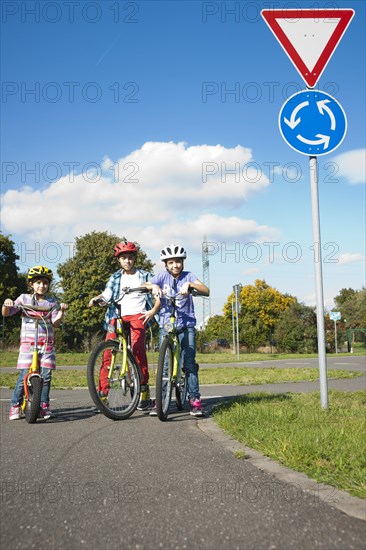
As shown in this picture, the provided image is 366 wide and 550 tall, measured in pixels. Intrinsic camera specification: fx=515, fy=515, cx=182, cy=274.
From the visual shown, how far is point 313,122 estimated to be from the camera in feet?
18.9

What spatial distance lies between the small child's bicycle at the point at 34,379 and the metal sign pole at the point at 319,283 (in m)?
3.18

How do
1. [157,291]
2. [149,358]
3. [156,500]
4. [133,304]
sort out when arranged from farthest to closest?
[149,358]
[133,304]
[157,291]
[156,500]

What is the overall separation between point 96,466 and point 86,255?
151 feet

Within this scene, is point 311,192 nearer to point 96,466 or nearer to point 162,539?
point 96,466

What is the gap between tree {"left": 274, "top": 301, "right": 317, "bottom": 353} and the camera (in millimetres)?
46750

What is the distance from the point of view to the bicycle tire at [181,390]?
20.3 feet

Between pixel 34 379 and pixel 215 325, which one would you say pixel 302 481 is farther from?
pixel 215 325

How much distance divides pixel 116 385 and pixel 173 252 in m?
1.68

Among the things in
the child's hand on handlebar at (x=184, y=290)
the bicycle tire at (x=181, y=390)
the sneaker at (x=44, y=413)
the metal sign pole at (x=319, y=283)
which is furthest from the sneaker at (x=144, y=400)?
the metal sign pole at (x=319, y=283)

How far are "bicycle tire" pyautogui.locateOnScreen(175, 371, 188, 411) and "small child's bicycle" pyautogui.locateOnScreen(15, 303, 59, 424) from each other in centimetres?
161

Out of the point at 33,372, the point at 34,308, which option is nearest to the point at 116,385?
the point at 33,372

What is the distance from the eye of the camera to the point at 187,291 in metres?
5.69

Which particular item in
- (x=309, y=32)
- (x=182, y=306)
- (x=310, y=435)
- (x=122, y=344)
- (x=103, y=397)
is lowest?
(x=310, y=435)

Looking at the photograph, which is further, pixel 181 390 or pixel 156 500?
pixel 181 390
